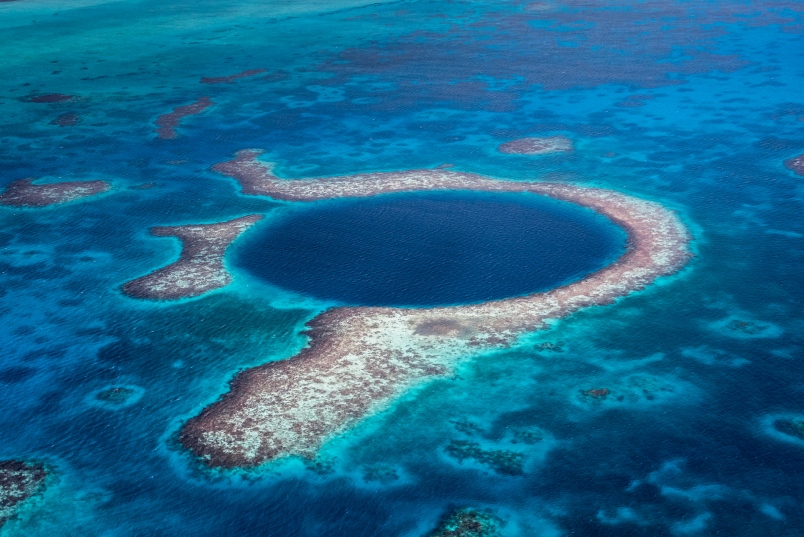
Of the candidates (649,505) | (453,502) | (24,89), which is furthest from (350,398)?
(24,89)

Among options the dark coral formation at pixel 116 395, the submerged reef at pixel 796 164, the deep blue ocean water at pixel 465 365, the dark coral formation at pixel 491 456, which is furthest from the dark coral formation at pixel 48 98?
the submerged reef at pixel 796 164

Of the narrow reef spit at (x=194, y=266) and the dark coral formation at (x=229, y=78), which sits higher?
the dark coral formation at (x=229, y=78)

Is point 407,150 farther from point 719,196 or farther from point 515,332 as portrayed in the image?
point 515,332

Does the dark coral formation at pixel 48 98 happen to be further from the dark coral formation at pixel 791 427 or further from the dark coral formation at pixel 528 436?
the dark coral formation at pixel 791 427

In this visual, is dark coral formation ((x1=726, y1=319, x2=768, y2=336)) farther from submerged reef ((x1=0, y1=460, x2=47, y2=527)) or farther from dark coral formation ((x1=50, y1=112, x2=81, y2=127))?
dark coral formation ((x1=50, y1=112, x2=81, y2=127))

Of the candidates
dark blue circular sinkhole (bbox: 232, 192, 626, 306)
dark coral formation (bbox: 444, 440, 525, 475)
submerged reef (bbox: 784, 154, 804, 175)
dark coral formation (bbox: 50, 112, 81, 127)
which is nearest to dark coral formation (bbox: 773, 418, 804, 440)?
dark coral formation (bbox: 444, 440, 525, 475)

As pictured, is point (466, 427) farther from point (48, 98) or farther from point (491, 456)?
point (48, 98)
